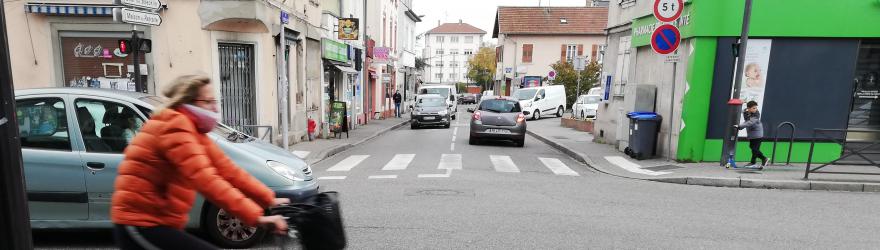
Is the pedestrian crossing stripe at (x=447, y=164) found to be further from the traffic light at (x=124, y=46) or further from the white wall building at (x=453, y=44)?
the white wall building at (x=453, y=44)

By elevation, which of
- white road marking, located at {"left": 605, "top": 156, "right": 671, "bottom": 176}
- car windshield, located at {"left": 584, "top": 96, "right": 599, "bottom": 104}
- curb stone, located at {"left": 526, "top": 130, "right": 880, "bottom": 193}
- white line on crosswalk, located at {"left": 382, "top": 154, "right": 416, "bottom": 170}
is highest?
car windshield, located at {"left": 584, "top": 96, "right": 599, "bottom": 104}

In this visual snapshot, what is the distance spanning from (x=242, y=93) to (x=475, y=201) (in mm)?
7745

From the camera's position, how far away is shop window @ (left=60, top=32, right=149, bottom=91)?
10.9m

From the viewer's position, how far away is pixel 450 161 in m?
11.1

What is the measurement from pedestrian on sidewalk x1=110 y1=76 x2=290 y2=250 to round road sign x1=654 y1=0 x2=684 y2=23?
944 centimetres

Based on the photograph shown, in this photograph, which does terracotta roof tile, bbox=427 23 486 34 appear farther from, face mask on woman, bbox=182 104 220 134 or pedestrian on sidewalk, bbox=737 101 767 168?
face mask on woman, bbox=182 104 220 134

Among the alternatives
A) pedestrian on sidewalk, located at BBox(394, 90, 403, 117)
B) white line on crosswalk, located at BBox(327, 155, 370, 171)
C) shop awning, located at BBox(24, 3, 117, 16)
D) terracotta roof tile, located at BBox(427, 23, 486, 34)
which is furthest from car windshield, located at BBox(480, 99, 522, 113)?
terracotta roof tile, located at BBox(427, 23, 486, 34)

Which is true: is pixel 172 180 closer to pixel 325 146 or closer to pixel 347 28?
pixel 325 146

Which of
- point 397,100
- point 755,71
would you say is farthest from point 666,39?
point 397,100

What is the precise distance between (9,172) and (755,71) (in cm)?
1184

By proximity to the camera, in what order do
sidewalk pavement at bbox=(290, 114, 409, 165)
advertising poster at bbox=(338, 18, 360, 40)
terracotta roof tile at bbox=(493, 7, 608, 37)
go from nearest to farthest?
1. sidewalk pavement at bbox=(290, 114, 409, 165)
2. advertising poster at bbox=(338, 18, 360, 40)
3. terracotta roof tile at bbox=(493, 7, 608, 37)

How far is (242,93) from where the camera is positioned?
40.1ft

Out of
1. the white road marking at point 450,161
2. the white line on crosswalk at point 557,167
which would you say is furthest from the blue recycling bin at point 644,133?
the white road marking at point 450,161

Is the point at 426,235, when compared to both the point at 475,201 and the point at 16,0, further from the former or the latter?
the point at 16,0
